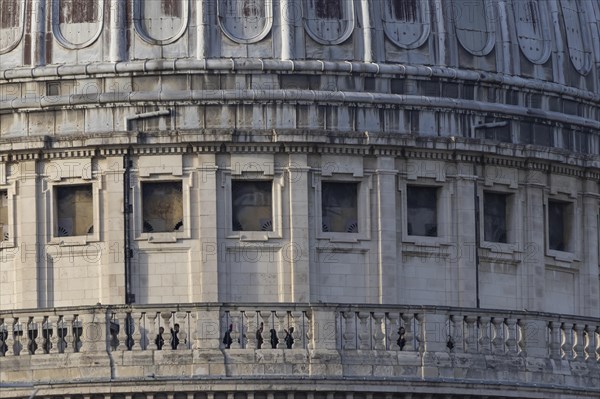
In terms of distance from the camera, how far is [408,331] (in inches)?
3703

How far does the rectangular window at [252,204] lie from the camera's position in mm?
97938

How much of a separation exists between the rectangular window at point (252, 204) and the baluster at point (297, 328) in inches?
204

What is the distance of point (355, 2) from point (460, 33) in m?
2.67

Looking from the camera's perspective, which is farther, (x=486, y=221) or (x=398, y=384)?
(x=486, y=221)

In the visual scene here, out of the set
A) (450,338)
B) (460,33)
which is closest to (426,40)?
(460,33)

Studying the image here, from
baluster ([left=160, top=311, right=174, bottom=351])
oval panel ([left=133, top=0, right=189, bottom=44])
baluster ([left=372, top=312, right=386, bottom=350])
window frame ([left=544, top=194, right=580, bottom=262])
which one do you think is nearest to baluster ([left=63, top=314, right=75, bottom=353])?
baluster ([left=160, top=311, right=174, bottom=351])

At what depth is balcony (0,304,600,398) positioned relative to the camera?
302ft

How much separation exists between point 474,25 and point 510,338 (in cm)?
865

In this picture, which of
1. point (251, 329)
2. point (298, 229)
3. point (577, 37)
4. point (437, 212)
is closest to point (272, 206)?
point (298, 229)

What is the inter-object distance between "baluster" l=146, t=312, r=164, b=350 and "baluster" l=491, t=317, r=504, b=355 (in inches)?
277

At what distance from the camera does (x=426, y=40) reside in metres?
101

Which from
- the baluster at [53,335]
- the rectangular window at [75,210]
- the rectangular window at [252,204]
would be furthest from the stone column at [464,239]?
the baluster at [53,335]

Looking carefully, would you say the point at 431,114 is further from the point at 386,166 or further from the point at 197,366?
the point at 197,366

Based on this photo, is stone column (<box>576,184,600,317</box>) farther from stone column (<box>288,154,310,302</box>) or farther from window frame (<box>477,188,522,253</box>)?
stone column (<box>288,154,310,302</box>)
